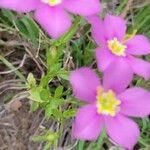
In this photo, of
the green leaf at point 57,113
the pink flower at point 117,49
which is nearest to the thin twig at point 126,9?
the pink flower at point 117,49

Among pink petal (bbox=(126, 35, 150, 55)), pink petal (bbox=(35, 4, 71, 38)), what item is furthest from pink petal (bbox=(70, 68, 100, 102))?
pink petal (bbox=(126, 35, 150, 55))

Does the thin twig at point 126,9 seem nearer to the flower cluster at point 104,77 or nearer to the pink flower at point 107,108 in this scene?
the flower cluster at point 104,77

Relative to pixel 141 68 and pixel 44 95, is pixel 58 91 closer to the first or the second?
pixel 44 95

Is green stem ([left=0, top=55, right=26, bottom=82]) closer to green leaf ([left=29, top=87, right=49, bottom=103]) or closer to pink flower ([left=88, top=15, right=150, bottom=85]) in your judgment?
green leaf ([left=29, top=87, right=49, bottom=103])

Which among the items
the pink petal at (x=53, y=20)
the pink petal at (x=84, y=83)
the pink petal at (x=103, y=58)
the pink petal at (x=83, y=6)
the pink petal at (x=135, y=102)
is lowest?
the pink petal at (x=135, y=102)

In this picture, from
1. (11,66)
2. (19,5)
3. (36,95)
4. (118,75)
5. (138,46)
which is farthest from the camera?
(11,66)

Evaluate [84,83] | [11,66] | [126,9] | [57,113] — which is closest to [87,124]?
[84,83]

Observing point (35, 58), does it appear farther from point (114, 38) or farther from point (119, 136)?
point (119, 136)

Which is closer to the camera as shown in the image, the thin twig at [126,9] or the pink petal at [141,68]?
the pink petal at [141,68]
